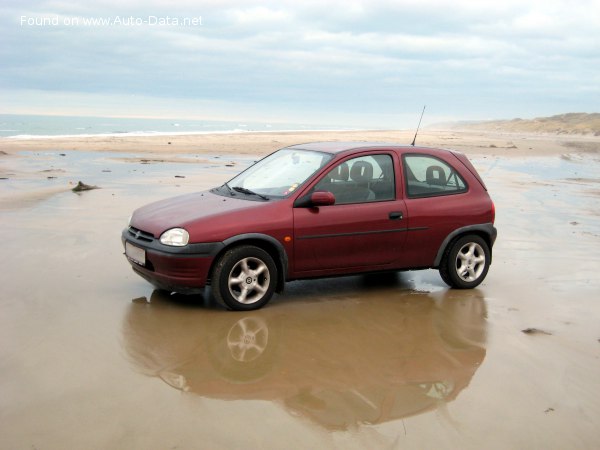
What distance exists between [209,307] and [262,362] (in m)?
1.48

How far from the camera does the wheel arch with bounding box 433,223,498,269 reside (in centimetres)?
750

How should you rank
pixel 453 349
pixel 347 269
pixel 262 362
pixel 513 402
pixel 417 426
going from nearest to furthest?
pixel 417 426
pixel 513 402
pixel 262 362
pixel 453 349
pixel 347 269

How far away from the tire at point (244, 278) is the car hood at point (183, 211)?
43 centimetres

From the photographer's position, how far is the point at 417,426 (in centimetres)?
420

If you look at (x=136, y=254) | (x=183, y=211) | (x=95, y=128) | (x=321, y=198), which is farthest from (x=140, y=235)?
(x=95, y=128)

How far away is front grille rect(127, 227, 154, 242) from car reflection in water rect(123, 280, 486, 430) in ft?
1.94

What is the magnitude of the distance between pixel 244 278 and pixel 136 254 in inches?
42.4

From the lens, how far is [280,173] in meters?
7.42

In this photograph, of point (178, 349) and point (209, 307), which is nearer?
point (178, 349)

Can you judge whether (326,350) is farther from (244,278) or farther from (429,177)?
(429,177)

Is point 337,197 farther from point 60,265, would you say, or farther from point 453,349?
point 60,265

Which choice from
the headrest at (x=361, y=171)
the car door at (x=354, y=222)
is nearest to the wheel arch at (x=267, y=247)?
the car door at (x=354, y=222)

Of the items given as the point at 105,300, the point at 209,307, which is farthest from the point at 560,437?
the point at 105,300

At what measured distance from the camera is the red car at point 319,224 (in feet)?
21.1
